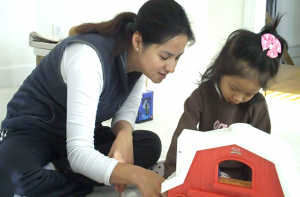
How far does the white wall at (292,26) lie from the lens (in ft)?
14.2

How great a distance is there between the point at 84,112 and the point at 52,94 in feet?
0.63

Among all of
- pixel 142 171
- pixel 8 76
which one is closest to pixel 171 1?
pixel 142 171

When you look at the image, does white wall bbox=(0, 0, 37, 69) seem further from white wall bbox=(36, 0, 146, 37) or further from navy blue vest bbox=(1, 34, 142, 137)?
navy blue vest bbox=(1, 34, 142, 137)

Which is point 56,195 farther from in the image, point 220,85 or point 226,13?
point 226,13

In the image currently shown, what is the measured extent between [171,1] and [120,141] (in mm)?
420

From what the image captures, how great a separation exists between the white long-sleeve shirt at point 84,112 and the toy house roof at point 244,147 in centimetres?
21

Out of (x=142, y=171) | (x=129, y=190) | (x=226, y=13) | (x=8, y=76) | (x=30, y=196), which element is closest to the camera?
(x=142, y=171)

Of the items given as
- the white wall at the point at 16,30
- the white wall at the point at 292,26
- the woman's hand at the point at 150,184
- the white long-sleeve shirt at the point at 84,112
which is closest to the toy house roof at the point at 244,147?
the woman's hand at the point at 150,184

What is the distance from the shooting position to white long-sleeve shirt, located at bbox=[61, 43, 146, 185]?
2.94ft

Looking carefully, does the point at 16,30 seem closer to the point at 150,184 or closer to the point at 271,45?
the point at 271,45

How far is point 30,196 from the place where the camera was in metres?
1.01

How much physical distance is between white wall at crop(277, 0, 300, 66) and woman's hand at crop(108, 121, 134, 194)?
357 cm

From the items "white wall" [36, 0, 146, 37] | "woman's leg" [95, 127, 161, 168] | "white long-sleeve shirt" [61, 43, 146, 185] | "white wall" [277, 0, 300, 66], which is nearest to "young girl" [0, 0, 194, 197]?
"white long-sleeve shirt" [61, 43, 146, 185]

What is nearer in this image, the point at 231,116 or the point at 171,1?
the point at 171,1
